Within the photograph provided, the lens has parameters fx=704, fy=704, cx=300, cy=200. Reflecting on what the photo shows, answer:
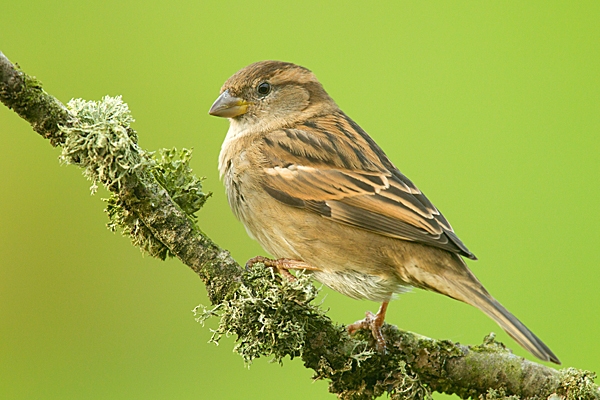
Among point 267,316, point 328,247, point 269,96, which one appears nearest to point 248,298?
point 267,316

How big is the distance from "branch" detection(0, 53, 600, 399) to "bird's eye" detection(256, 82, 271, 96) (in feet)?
5.12

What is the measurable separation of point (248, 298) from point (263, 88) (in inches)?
87.0

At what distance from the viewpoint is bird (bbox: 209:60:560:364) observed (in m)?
3.59

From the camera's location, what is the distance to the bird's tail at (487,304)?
10.0ft

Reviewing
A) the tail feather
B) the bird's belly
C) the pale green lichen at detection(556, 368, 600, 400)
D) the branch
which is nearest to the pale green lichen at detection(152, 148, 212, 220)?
the branch

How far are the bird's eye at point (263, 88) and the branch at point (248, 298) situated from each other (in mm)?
1559

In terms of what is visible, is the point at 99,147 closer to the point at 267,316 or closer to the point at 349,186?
the point at 267,316

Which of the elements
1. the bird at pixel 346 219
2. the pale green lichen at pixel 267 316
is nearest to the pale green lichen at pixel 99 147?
the pale green lichen at pixel 267 316

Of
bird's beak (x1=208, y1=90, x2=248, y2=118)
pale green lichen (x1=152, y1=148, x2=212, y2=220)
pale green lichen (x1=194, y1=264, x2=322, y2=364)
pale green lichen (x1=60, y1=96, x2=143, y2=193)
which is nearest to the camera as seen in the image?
pale green lichen (x1=60, y1=96, x2=143, y2=193)

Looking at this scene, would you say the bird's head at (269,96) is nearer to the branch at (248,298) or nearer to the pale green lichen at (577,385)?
the branch at (248,298)

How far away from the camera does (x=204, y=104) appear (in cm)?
512

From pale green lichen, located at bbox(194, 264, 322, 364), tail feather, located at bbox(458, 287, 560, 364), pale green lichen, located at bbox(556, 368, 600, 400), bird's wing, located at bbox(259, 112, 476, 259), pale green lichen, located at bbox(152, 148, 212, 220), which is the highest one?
bird's wing, located at bbox(259, 112, 476, 259)

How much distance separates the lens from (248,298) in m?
2.86

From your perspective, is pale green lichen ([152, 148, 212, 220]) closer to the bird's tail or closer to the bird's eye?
the bird's tail
